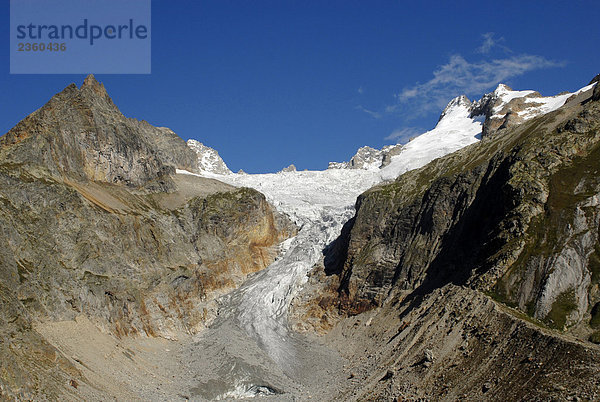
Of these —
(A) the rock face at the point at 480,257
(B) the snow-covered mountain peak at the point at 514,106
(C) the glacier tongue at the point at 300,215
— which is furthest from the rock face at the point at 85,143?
(B) the snow-covered mountain peak at the point at 514,106

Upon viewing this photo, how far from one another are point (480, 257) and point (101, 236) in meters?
47.7

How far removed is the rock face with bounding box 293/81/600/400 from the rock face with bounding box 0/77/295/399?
17320 millimetres

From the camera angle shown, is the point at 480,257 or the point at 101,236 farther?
the point at 101,236

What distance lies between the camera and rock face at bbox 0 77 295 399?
5997 centimetres

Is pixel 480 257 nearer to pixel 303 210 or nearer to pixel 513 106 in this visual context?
pixel 303 210

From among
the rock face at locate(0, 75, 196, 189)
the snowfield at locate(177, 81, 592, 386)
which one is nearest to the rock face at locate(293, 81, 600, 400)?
the snowfield at locate(177, 81, 592, 386)

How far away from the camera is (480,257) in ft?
224

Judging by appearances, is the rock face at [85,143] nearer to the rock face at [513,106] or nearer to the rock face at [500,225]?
the rock face at [500,225]

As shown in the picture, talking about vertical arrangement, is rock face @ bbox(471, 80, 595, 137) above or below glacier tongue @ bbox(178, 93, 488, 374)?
above

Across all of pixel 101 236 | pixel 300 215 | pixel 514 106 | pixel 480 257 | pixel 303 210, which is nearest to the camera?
pixel 480 257

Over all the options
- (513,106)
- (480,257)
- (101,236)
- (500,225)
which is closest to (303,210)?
(101,236)

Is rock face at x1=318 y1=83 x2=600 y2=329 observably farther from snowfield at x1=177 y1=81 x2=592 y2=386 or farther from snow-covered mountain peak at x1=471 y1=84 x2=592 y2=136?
snow-covered mountain peak at x1=471 y1=84 x2=592 y2=136

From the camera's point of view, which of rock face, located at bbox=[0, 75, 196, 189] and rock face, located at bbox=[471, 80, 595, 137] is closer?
rock face, located at bbox=[0, 75, 196, 189]

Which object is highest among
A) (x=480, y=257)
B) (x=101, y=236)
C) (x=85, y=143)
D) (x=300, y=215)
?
(x=85, y=143)
